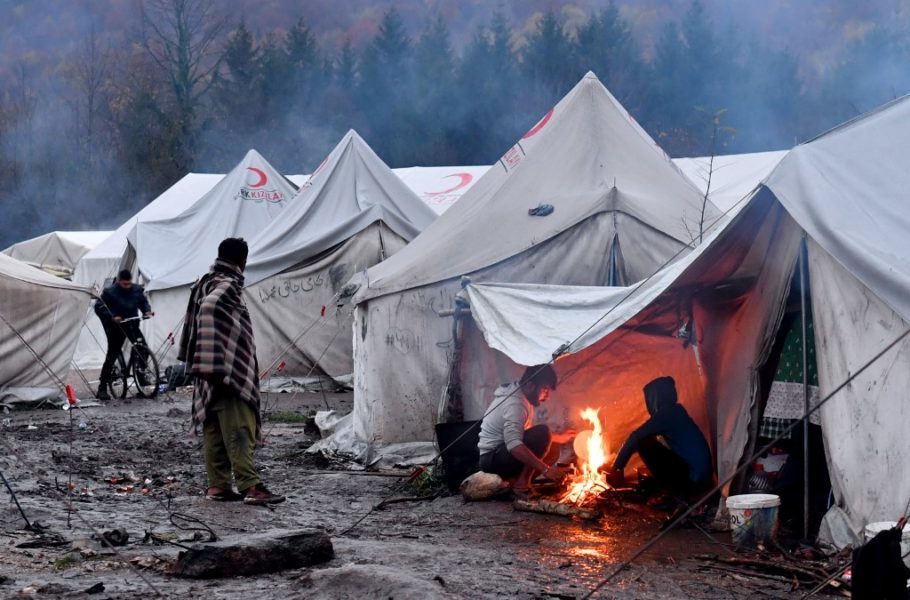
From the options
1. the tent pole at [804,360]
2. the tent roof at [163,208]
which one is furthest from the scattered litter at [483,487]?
the tent roof at [163,208]

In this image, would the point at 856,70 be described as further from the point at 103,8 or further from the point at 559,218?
the point at 103,8

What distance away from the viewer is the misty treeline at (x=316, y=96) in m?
30.5

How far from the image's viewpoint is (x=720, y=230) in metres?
5.50

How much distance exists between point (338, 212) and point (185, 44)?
987 inches

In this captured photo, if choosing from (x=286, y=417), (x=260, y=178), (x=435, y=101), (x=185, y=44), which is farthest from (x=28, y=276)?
(x=185, y=44)

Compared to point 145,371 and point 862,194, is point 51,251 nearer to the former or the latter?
point 145,371

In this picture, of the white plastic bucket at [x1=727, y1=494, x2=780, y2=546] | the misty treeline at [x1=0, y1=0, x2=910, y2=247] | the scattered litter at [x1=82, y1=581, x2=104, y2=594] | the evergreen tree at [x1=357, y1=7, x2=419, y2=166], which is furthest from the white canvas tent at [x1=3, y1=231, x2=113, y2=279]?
the scattered litter at [x1=82, y1=581, x2=104, y2=594]

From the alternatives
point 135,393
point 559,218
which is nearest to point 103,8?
point 135,393

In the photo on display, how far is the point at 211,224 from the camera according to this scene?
1595 cm

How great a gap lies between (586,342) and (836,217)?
1.53 metres

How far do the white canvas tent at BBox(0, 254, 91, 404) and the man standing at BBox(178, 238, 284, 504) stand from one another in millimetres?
5448

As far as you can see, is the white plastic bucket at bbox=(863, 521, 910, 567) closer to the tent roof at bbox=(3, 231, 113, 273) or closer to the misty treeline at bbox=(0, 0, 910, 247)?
the tent roof at bbox=(3, 231, 113, 273)

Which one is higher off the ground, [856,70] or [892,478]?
[856,70]

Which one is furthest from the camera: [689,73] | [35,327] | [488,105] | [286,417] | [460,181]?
[488,105]
